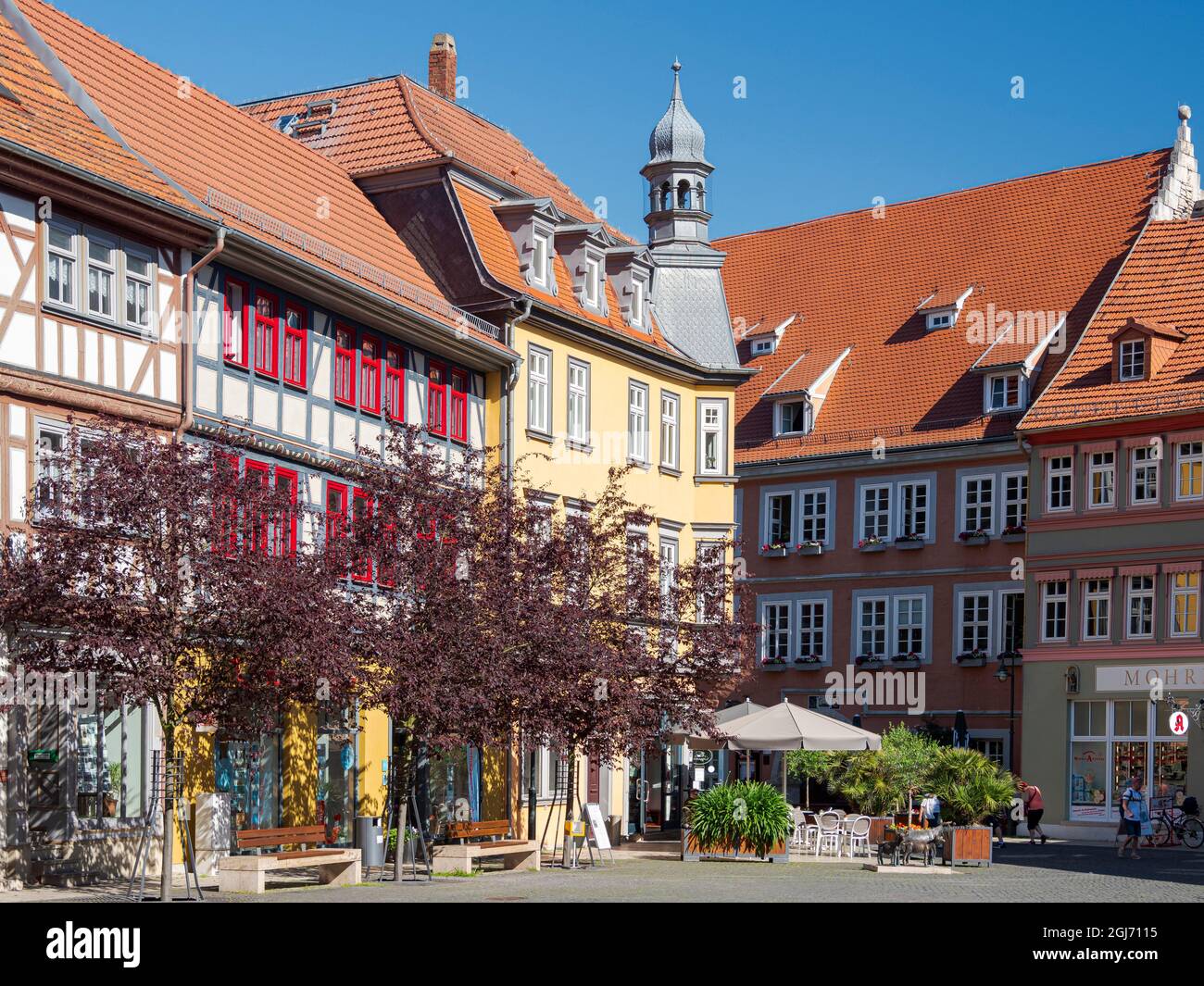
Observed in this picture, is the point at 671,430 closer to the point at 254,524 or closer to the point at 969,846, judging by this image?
the point at 969,846

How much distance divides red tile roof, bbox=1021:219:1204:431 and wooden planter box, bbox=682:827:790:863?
53.7 feet

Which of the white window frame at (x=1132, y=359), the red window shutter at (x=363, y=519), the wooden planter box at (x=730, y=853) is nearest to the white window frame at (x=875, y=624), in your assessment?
the white window frame at (x=1132, y=359)

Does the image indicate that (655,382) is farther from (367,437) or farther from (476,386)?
(367,437)

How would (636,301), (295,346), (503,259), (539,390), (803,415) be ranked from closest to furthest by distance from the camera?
(295,346) < (503,259) < (539,390) < (636,301) < (803,415)

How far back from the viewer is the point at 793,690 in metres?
53.1

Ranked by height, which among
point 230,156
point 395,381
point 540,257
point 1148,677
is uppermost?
point 230,156

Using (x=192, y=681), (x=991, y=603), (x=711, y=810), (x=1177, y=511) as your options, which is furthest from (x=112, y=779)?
(x=991, y=603)

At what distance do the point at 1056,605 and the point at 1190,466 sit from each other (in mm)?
4583

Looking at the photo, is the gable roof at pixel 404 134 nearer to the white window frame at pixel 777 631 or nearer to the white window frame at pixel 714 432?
the white window frame at pixel 714 432

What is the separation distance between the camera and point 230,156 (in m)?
31.8

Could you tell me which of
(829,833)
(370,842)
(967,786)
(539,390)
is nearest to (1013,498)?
(967,786)

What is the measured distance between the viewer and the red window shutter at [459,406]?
115 feet

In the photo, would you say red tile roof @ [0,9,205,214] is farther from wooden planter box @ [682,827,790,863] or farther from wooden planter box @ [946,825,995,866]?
wooden planter box @ [946,825,995,866]

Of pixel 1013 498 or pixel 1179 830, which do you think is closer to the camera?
pixel 1179 830
